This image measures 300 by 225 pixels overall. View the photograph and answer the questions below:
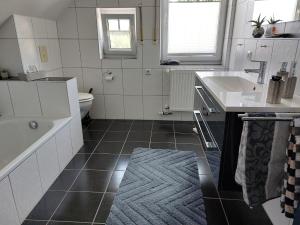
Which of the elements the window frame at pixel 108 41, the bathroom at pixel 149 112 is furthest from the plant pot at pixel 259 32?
the window frame at pixel 108 41

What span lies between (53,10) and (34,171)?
2.02m

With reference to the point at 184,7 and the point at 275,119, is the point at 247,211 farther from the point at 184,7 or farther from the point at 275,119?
the point at 184,7

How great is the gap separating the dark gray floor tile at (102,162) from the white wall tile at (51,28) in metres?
1.70

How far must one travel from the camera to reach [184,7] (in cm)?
296

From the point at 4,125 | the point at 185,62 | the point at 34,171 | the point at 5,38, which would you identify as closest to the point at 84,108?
the point at 4,125

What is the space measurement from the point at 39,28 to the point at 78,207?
212cm

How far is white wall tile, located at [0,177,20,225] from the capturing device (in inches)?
51.9

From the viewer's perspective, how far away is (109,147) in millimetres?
2557

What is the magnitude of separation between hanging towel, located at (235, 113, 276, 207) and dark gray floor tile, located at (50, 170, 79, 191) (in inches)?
57.2

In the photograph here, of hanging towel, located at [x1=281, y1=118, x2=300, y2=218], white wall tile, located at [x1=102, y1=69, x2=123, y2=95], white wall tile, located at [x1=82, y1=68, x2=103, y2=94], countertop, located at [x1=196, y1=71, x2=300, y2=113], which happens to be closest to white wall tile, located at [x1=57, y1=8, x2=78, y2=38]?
white wall tile, located at [x1=82, y1=68, x2=103, y2=94]

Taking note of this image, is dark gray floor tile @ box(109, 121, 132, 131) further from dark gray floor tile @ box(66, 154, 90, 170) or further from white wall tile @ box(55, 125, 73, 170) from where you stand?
white wall tile @ box(55, 125, 73, 170)

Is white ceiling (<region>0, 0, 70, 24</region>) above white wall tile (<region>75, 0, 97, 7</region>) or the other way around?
the other way around

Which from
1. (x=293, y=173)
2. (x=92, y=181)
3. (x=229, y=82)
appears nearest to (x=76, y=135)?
(x=92, y=181)

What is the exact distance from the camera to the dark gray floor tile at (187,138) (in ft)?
8.81
